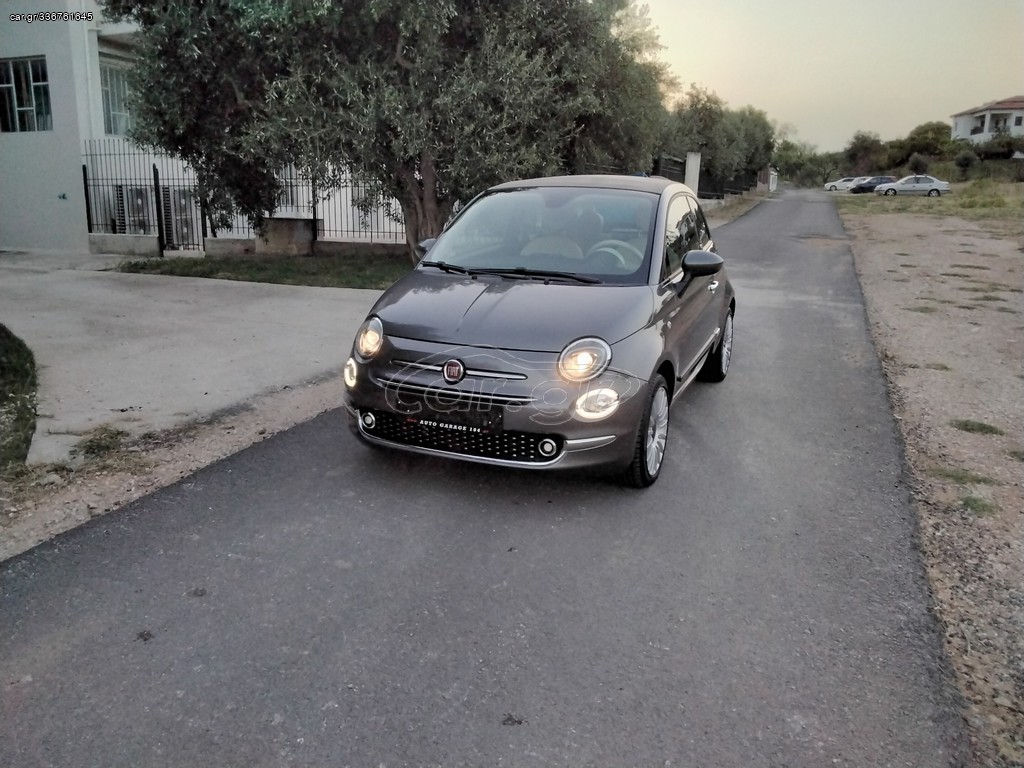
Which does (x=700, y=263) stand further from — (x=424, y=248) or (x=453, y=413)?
(x=453, y=413)

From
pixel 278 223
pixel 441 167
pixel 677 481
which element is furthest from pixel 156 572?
pixel 278 223

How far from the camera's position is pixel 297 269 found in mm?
14133

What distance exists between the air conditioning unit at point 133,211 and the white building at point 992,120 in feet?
294

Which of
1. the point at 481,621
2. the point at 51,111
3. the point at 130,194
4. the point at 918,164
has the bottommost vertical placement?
the point at 481,621

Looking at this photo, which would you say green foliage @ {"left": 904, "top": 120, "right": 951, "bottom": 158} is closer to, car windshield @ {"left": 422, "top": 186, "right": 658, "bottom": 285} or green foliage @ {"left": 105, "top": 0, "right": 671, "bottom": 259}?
green foliage @ {"left": 105, "top": 0, "right": 671, "bottom": 259}

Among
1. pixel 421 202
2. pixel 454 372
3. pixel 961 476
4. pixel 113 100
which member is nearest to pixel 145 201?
pixel 113 100

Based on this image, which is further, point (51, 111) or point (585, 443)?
point (51, 111)

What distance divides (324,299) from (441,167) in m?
3.22

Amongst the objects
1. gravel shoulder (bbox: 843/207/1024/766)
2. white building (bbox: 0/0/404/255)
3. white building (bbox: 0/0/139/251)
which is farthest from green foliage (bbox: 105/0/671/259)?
white building (bbox: 0/0/139/251)

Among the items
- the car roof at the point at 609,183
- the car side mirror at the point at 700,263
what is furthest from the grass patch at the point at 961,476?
the car roof at the point at 609,183

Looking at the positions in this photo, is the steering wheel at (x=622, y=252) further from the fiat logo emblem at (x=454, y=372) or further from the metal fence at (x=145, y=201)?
the metal fence at (x=145, y=201)

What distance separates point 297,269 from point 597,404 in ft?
36.0

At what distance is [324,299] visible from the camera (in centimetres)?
1105

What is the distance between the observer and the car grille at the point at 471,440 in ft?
13.8
